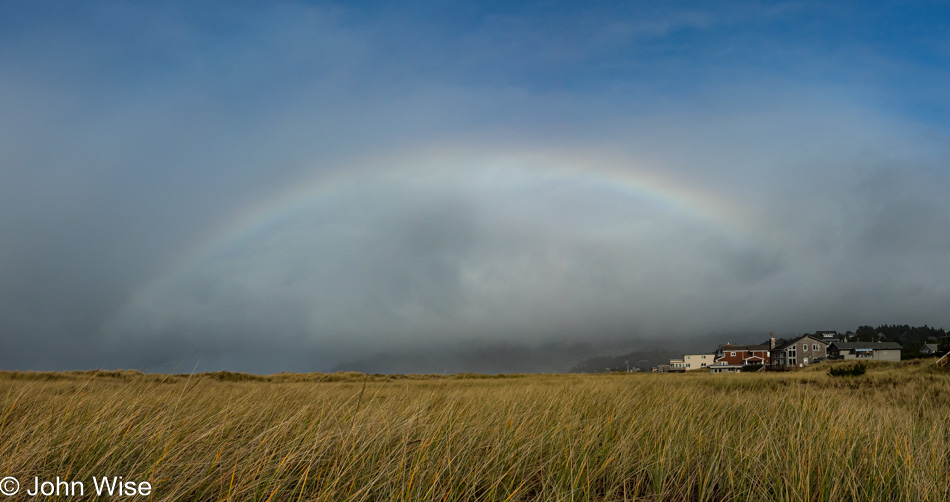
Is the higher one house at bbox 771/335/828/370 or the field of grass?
the field of grass

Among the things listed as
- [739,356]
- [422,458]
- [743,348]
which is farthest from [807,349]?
[422,458]

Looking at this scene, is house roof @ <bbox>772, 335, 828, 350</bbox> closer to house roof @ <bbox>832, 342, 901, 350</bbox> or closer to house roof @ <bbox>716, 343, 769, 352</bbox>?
house roof @ <bbox>716, 343, 769, 352</bbox>

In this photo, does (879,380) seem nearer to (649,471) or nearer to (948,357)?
(948,357)

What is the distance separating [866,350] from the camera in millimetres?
81688

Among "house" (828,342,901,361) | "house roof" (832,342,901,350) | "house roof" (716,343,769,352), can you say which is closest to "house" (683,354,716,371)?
"house roof" (716,343,769,352)

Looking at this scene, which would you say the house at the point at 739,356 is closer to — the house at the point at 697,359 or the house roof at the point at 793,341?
the house roof at the point at 793,341

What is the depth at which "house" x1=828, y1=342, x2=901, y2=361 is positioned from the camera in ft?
271

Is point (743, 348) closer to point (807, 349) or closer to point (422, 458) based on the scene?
point (807, 349)

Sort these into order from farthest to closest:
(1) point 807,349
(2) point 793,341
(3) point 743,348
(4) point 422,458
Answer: (3) point 743,348 < (2) point 793,341 < (1) point 807,349 < (4) point 422,458

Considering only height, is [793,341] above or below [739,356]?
above

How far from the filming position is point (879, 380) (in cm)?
1828

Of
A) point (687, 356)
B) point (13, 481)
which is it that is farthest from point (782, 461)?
point (687, 356)

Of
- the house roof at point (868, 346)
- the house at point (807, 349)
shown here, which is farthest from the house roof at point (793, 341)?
the house roof at point (868, 346)

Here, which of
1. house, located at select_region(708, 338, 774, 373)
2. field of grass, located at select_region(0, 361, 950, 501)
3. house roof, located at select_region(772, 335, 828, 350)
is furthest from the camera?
house, located at select_region(708, 338, 774, 373)
